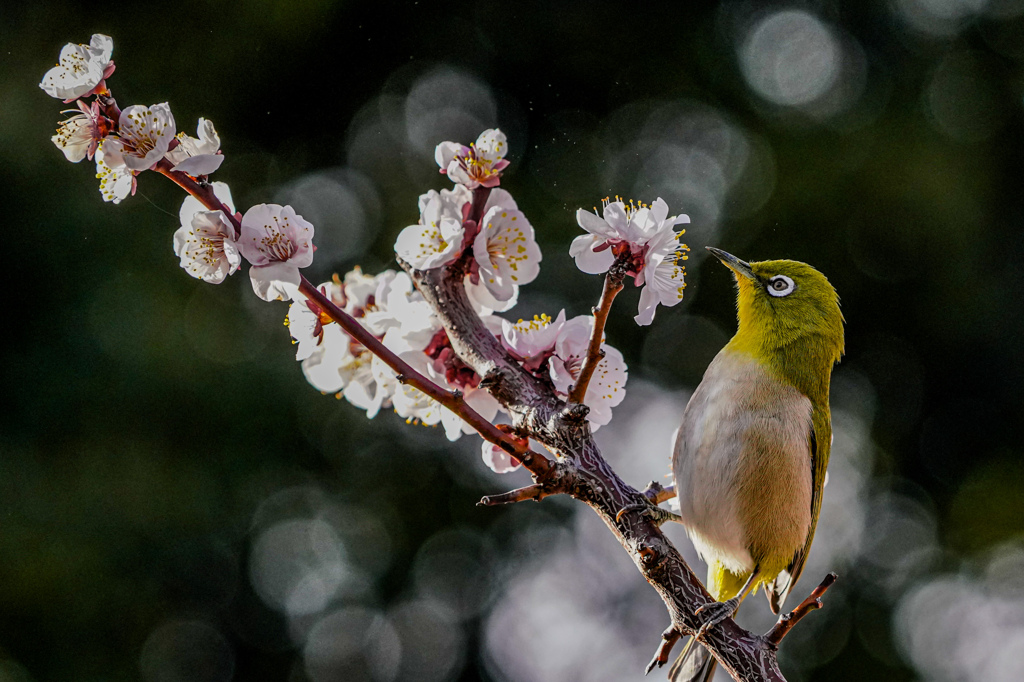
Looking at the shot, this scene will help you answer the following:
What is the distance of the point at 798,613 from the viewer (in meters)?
0.84

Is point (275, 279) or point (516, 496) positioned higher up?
point (275, 279)

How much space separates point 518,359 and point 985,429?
4.05 meters

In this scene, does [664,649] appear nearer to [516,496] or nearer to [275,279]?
[516,496]

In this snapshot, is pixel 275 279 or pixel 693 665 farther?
pixel 693 665

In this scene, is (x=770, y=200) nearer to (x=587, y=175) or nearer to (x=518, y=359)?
(x=587, y=175)

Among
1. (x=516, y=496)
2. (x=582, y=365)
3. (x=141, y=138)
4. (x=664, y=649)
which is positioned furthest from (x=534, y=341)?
(x=141, y=138)

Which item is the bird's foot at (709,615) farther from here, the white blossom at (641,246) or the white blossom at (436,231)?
the white blossom at (436,231)

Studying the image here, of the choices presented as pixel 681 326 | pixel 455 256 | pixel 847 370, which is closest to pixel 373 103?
pixel 681 326

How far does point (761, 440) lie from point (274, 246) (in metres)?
0.82

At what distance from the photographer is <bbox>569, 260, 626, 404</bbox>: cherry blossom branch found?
851 millimetres

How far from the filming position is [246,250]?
930mm

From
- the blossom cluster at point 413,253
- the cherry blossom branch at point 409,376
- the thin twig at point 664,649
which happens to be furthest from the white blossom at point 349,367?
the thin twig at point 664,649

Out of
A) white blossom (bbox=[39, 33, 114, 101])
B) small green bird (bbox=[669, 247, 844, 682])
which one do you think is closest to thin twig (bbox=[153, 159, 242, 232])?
white blossom (bbox=[39, 33, 114, 101])

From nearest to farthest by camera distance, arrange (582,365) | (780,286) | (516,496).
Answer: (516,496), (582,365), (780,286)
